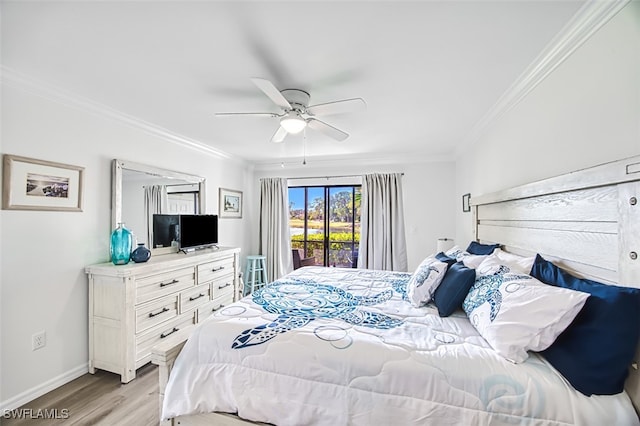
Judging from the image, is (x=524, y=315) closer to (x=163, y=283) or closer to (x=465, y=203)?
(x=465, y=203)

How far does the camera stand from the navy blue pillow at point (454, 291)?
1703 mm

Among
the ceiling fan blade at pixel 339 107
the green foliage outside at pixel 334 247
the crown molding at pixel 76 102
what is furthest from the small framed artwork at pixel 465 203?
the crown molding at pixel 76 102

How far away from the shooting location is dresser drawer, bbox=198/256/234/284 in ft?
10.6

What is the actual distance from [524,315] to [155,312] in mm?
2943

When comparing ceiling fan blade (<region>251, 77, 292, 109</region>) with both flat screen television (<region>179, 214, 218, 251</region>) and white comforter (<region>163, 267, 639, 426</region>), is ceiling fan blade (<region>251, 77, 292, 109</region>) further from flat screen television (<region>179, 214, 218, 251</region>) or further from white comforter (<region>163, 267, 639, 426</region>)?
flat screen television (<region>179, 214, 218, 251</region>)

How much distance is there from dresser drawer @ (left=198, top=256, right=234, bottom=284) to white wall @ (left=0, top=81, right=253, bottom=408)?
0.97m

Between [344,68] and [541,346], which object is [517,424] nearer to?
[541,346]

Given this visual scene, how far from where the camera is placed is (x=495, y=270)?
164 centimetres

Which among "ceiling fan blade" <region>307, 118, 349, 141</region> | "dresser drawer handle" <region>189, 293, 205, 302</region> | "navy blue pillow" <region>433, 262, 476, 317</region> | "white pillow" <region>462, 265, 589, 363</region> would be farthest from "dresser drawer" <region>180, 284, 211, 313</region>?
"white pillow" <region>462, 265, 589, 363</region>

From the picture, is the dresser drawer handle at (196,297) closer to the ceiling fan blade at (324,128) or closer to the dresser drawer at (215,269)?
the dresser drawer at (215,269)

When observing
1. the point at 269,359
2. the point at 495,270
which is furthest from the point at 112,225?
the point at 495,270

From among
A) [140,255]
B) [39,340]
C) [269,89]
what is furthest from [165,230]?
[269,89]

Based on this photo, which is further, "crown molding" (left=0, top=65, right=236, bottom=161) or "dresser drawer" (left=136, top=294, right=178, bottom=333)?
"dresser drawer" (left=136, top=294, right=178, bottom=333)

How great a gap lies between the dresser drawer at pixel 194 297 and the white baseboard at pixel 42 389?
0.90 m
